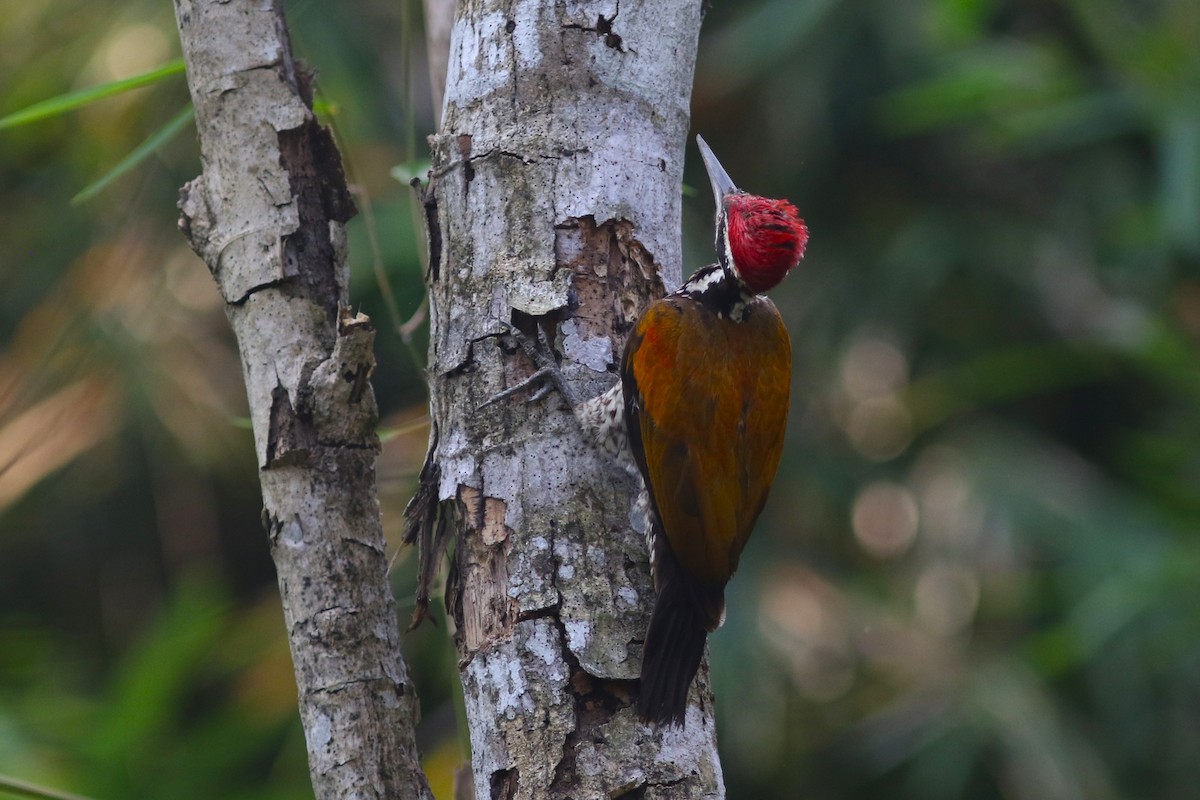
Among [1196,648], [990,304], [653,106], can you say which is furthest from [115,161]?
[1196,648]

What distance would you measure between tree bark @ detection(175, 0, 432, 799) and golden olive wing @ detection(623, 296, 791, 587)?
55 cm

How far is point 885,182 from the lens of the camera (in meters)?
7.21

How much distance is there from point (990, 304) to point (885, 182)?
96cm

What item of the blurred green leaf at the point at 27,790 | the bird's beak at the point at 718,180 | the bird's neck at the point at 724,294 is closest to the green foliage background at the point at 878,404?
the bird's beak at the point at 718,180

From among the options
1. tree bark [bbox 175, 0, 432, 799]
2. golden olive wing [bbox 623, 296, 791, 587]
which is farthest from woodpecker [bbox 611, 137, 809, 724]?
tree bark [bbox 175, 0, 432, 799]

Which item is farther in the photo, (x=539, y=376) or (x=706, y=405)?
(x=706, y=405)

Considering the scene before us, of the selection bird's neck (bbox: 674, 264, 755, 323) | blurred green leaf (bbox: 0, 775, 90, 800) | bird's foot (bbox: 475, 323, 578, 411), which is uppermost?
bird's neck (bbox: 674, 264, 755, 323)

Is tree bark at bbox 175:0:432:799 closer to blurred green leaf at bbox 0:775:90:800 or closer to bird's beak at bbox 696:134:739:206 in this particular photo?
A: blurred green leaf at bbox 0:775:90:800

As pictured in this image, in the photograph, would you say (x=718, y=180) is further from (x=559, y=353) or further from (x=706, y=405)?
(x=559, y=353)

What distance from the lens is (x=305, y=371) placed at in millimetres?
1925

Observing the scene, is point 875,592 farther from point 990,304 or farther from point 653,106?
point 653,106

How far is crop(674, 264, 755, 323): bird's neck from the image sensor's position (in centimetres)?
255

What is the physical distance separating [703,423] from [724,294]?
32cm


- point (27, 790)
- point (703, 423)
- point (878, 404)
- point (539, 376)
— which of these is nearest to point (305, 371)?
point (539, 376)
